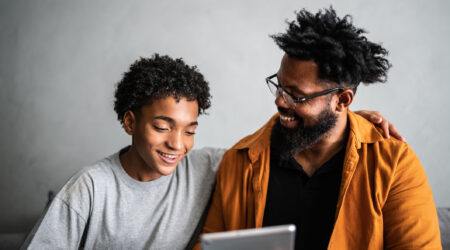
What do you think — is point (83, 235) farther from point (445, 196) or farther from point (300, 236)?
point (445, 196)

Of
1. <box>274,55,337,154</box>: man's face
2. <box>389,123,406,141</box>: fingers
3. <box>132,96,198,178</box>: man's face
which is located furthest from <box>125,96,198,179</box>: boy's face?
<box>389,123,406,141</box>: fingers

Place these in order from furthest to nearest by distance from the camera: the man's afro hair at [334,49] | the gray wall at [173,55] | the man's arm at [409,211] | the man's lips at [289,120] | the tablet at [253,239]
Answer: the gray wall at [173,55]
the man's lips at [289,120]
the man's afro hair at [334,49]
the man's arm at [409,211]
the tablet at [253,239]

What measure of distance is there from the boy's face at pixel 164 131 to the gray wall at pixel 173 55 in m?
0.76

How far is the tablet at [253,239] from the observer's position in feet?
2.47

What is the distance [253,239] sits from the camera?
77 cm

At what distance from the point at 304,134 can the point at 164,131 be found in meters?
0.61

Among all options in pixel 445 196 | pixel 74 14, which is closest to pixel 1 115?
pixel 74 14

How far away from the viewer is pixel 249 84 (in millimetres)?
2148

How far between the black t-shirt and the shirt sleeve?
2.53 ft

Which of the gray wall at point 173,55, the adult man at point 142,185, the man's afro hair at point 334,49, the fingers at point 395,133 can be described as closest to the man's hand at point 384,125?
the fingers at point 395,133

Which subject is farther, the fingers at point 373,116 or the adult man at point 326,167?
the fingers at point 373,116

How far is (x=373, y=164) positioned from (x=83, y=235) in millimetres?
1262

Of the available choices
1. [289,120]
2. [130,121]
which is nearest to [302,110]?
[289,120]

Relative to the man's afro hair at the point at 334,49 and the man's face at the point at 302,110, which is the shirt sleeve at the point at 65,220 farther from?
the man's afro hair at the point at 334,49
